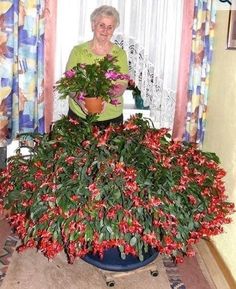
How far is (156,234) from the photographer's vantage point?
167 centimetres

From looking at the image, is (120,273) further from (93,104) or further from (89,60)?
(89,60)

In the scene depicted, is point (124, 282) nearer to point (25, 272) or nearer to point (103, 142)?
point (25, 272)

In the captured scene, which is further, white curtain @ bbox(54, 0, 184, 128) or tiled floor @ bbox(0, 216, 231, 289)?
white curtain @ bbox(54, 0, 184, 128)

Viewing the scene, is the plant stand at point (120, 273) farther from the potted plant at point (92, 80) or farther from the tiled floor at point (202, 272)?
the potted plant at point (92, 80)

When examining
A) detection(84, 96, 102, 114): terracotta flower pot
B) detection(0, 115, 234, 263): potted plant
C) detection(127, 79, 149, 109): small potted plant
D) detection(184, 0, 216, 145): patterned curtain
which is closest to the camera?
detection(0, 115, 234, 263): potted plant

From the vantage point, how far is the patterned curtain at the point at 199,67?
9.14 ft

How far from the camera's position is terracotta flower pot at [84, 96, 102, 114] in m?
2.11

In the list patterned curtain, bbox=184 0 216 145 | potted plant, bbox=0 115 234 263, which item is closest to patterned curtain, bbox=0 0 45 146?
potted plant, bbox=0 115 234 263

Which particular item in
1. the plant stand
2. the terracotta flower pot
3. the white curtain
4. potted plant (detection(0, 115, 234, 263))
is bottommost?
the plant stand

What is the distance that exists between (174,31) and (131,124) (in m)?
1.27

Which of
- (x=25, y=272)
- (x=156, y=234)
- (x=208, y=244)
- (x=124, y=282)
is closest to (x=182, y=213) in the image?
(x=156, y=234)

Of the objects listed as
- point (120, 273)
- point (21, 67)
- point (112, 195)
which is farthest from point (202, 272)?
point (21, 67)

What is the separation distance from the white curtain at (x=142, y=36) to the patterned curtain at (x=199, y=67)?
14cm

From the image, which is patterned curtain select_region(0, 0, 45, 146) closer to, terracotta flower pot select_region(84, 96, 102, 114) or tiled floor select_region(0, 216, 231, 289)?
terracotta flower pot select_region(84, 96, 102, 114)
